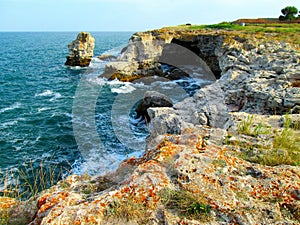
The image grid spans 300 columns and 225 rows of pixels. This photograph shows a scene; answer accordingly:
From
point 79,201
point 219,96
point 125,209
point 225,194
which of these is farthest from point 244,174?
point 219,96

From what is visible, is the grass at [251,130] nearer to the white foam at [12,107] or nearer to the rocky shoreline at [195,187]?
the rocky shoreline at [195,187]

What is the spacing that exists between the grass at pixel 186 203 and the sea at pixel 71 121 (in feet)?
10.3

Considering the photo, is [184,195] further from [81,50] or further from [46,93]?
[81,50]

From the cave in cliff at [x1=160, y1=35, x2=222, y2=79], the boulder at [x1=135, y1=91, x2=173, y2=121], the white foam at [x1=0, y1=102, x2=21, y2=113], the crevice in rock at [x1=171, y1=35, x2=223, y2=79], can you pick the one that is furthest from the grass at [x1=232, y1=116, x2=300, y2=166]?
the crevice in rock at [x1=171, y1=35, x2=223, y2=79]

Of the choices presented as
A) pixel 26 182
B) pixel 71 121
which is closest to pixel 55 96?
pixel 71 121

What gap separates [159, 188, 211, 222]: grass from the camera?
306 cm

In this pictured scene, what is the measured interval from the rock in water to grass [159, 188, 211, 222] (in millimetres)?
43753

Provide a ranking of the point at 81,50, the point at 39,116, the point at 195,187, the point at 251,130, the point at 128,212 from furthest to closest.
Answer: the point at 81,50, the point at 39,116, the point at 251,130, the point at 195,187, the point at 128,212

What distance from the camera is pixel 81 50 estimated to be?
43.3 m

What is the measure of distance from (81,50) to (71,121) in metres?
26.9

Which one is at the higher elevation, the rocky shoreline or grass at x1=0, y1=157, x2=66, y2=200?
the rocky shoreline

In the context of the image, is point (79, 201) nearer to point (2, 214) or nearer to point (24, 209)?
point (24, 209)

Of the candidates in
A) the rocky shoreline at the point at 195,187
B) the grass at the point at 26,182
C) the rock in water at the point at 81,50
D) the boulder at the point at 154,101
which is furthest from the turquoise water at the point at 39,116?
the rock in water at the point at 81,50

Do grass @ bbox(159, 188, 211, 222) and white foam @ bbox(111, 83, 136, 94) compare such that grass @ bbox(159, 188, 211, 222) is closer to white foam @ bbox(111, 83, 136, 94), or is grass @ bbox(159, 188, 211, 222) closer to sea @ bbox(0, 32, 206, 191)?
sea @ bbox(0, 32, 206, 191)
